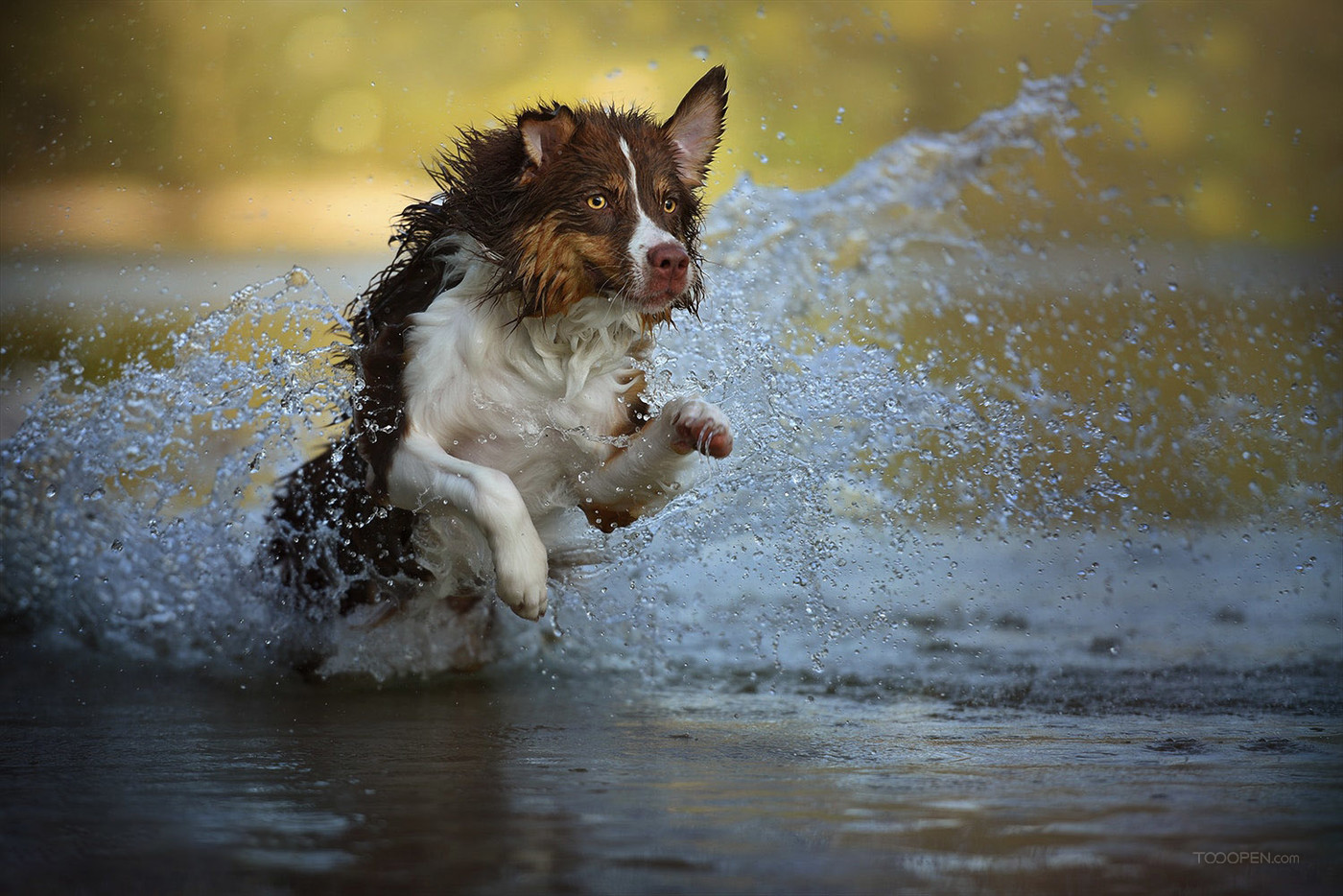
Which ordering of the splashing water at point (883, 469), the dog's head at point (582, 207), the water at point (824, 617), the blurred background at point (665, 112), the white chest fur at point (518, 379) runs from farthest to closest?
the blurred background at point (665, 112) < the splashing water at point (883, 469) < the white chest fur at point (518, 379) < the dog's head at point (582, 207) < the water at point (824, 617)

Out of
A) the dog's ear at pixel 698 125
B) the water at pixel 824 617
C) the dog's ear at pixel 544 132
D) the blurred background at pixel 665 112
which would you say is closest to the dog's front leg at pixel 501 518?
the water at pixel 824 617

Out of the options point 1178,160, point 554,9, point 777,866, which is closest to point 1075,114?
point 1178,160

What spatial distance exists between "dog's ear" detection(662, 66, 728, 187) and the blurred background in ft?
13.3

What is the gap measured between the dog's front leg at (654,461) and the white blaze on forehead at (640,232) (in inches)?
15.0

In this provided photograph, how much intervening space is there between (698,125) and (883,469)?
3195 millimetres

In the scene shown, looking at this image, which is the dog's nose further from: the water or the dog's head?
the water

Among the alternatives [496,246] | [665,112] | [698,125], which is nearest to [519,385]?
[496,246]

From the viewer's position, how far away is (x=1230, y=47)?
294 inches

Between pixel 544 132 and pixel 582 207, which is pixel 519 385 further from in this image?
pixel 544 132

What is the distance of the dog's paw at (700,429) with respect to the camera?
298 centimetres

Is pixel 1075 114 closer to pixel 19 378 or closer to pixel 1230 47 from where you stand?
pixel 1230 47

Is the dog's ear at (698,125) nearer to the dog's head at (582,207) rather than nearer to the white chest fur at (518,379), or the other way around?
the dog's head at (582,207)

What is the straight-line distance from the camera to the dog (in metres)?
2.92

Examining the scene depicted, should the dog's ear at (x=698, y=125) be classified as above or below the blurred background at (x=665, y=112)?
below
